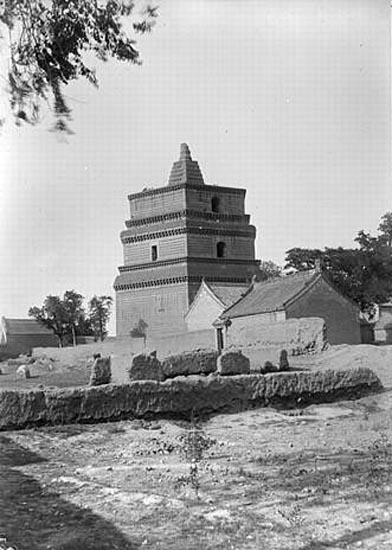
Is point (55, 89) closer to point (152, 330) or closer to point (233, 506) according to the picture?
point (233, 506)

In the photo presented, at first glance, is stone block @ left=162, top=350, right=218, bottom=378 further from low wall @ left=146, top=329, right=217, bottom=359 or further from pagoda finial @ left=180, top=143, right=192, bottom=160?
low wall @ left=146, top=329, right=217, bottom=359

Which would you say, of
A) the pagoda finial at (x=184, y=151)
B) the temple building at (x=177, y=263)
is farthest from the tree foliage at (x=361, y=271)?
the pagoda finial at (x=184, y=151)

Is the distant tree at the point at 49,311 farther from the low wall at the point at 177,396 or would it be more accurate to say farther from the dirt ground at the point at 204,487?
the dirt ground at the point at 204,487

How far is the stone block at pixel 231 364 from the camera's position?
33.4 ft

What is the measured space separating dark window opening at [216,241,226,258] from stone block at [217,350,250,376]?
21003mm

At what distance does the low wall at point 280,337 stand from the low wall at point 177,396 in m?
6.35

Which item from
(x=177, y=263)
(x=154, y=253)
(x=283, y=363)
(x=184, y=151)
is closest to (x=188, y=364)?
(x=283, y=363)

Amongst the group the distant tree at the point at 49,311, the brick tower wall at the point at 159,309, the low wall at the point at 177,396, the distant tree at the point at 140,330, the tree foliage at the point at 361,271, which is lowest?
the low wall at the point at 177,396

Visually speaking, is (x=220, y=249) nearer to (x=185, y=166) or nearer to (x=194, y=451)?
(x=185, y=166)

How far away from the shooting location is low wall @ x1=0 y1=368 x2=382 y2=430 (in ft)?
24.4

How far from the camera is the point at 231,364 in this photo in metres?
10.3

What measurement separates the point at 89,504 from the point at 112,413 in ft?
11.9

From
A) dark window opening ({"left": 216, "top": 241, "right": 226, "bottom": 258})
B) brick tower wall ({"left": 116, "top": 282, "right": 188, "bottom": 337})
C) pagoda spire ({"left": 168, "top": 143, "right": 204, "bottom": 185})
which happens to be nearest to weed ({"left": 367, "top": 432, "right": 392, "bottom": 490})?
pagoda spire ({"left": 168, "top": 143, "right": 204, "bottom": 185})

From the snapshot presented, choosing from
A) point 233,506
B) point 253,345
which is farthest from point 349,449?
point 253,345
